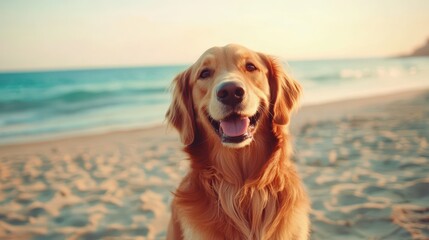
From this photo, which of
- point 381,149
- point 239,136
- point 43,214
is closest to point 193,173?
point 239,136

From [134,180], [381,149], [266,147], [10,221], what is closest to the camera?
[266,147]

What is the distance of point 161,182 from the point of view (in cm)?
541

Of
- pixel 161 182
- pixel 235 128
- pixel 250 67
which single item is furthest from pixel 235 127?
pixel 161 182

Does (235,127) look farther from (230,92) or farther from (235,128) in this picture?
(230,92)

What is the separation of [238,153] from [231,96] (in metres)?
0.57

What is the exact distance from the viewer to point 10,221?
4.37 m

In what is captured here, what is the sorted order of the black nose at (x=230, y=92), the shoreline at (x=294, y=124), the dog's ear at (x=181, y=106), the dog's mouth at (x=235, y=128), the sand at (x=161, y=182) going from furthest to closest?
1. the shoreline at (x=294, y=124)
2. the sand at (x=161, y=182)
3. the dog's ear at (x=181, y=106)
4. the dog's mouth at (x=235, y=128)
5. the black nose at (x=230, y=92)

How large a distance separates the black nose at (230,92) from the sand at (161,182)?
1.77m

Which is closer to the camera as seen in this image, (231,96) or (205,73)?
(231,96)

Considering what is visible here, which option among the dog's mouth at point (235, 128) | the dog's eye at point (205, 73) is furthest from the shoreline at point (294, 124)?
the dog's mouth at point (235, 128)

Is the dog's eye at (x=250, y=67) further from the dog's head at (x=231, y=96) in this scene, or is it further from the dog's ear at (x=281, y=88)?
the dog's ear at (x=281, y=88)

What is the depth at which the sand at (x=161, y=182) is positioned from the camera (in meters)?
3.97

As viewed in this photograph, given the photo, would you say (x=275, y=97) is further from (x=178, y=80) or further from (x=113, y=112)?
(x=113, y=112)

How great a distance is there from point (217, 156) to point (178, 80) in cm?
84
